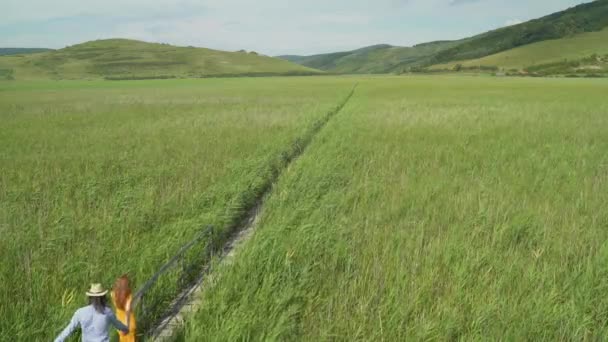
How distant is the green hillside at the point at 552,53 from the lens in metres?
160

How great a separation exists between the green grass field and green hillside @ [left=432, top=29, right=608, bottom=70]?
167 m

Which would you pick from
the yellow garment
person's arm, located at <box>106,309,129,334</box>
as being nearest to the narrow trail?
the yellow garment

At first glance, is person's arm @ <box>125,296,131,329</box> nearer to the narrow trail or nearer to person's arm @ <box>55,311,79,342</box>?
person's arm @ <box>55,311,79,342</box>

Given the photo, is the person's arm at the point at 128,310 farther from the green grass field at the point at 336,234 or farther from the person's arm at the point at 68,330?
the green grass field at the point at 336,234

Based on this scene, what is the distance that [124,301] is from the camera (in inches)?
125

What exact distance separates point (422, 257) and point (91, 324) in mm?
3838

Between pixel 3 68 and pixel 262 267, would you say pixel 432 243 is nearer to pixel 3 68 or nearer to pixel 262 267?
pixel 262 267

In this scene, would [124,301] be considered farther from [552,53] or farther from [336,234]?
[552,53]

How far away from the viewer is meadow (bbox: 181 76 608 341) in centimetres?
407

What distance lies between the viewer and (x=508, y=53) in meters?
191

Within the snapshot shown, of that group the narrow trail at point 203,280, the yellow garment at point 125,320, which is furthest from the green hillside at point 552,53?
the yellow garment at point 125,320

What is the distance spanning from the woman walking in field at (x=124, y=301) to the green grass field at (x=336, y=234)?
741mm

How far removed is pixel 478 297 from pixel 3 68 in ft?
587

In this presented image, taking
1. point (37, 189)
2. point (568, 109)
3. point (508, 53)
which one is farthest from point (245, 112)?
point (508, 53)
